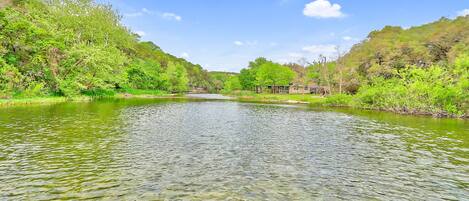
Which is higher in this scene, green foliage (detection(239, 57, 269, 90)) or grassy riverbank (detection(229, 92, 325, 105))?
green foliage (detection(239, 57, 269, 90))

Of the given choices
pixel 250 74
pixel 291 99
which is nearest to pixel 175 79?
pixel 250 74

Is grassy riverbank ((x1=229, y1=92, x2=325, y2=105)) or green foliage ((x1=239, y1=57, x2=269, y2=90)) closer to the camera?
grassy riverbank ((x1=229, y1=92, x2=325, y2=105))

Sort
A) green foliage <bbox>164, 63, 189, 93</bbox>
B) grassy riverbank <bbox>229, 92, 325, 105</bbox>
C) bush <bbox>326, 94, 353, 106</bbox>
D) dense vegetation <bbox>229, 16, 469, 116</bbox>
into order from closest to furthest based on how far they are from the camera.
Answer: dense vegetation <bbox>229, 16, 469, 116</bbox> → bush <bbox>326, 94, 353, 106</bbox> → grassy riverbank <bbox>229, 92, 325, 105</bbox> → green foliage <bbox>164, 63, 189, 93</bbox>

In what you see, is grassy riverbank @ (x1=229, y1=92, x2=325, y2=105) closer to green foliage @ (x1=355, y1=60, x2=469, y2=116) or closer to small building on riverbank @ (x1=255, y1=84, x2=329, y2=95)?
green foliage @ (x1=355, y1=60, x2=469, y2=116)

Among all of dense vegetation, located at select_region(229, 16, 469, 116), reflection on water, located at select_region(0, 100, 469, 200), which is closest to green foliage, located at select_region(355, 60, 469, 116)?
dense vegetation, located at select_region(229, 16, 469, 116)

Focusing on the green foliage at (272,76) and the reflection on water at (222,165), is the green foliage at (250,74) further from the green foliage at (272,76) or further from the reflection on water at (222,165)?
the reflection on water at (222,165)

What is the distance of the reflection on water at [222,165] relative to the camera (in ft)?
40.0

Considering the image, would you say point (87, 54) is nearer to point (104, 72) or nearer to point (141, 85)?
point (104, 72)

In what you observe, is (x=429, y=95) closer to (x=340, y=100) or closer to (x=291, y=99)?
(x=340, y=100)

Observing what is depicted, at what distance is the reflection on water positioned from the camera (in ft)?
40.0

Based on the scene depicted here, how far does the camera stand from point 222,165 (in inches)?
648

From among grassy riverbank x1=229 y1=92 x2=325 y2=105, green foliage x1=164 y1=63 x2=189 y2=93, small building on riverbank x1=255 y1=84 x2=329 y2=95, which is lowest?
grassy riverbank x1=229 y1=92 x2=325 y2=105

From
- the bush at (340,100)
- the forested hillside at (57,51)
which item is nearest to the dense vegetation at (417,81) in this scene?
the bush at (340,100)

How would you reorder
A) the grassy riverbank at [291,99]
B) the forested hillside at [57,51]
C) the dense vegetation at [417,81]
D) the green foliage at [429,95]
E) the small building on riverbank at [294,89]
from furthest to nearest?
the small building on riverbank at [294,89] < the grassy riverbank at [291,99] < the forested hillside at [57,51] < the dense vegetation at [417,81] < the green foliage at [429,95]
